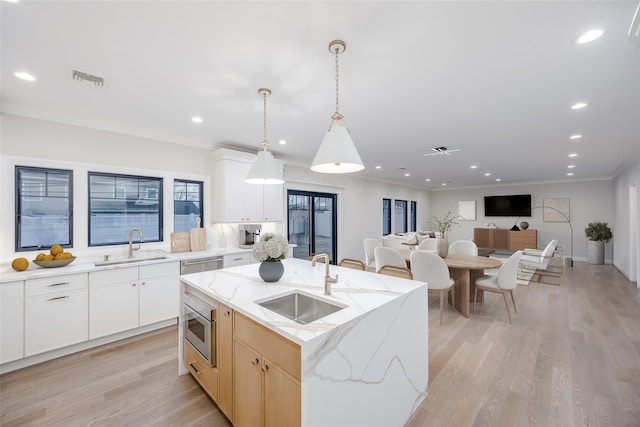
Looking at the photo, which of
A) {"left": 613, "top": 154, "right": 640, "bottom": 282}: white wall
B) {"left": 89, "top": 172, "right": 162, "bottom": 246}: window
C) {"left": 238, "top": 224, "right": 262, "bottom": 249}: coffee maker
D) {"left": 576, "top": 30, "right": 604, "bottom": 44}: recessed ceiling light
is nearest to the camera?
{"left": 576, "top": 30, "right": 604, "bottom": 44}: recessed ceiling light

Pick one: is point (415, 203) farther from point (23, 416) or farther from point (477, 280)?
point (23, 416)

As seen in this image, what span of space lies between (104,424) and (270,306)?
4.55 ft

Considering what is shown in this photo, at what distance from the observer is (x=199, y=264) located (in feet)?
11.8

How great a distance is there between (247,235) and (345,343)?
3321 mm

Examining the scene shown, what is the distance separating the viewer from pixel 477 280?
3852mm

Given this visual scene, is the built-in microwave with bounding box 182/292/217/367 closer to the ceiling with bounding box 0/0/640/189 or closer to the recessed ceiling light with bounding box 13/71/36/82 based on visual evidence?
the ceiling with bounding box 0/0/640/189

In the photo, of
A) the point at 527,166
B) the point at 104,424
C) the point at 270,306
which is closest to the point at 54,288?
the point at 104,424

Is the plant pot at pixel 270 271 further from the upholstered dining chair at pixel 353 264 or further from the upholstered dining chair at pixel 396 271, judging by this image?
the upholstered dining chair at pixel 396 271

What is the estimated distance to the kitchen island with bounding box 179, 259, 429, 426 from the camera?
1243mm

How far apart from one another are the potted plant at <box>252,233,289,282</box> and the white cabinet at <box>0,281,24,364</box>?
2259 mm

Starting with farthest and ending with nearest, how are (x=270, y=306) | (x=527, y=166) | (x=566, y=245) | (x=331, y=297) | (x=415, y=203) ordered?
(x=415, y=203), (x=566, y=245), (x=527, y=166), (x=270, y=306), (x=331, y=297)

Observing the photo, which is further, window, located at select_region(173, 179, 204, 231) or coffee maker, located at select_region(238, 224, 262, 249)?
coffee maker, located at select_region(238, 224, 262, 249)

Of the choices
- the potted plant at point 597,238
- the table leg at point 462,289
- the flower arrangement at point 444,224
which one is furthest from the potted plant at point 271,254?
the potted plant at point 597,238

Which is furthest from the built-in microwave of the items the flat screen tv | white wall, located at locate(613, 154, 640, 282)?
the flat screen tv
